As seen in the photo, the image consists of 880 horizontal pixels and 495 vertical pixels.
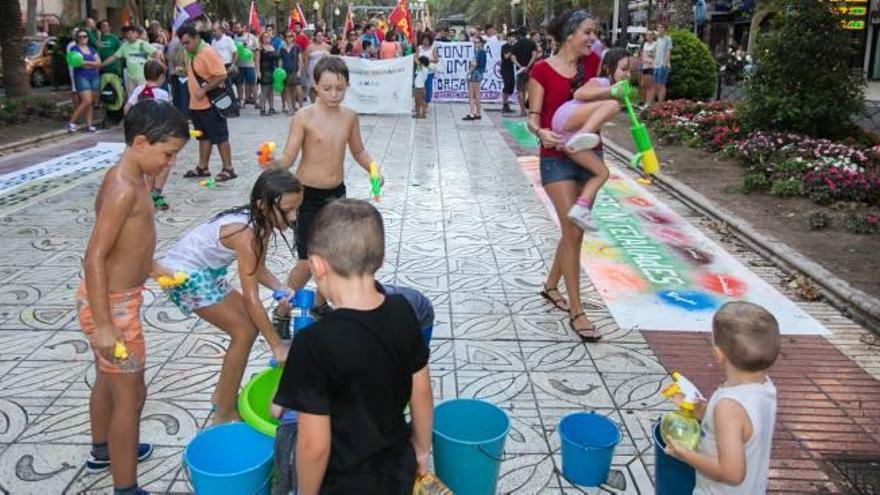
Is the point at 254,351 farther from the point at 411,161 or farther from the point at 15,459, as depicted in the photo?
the point at 411,161

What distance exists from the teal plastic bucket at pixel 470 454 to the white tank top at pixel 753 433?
71cm

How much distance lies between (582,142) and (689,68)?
43.6 feet

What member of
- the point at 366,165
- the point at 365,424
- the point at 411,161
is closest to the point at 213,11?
the point at 411,161

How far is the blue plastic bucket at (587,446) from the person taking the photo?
10.1ft

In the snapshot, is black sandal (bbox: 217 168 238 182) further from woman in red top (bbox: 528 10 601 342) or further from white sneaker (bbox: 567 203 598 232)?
white sneaker (bbox: 567 203 598 232)

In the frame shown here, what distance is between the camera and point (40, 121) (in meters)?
13.3

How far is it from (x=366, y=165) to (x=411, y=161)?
244 inches

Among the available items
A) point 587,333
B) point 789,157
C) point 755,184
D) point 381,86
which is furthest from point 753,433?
point 381,86

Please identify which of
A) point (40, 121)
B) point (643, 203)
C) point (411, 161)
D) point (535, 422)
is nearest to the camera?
point (535, 422)

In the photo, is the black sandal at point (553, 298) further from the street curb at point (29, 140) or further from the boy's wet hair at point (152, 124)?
the street curb at point (29, 140)

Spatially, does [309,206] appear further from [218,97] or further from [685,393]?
[218,97]

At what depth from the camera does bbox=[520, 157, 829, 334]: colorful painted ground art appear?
16.7 ft

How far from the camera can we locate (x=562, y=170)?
463 cm

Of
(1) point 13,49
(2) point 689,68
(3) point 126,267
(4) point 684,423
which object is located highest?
(1) point 13,49
